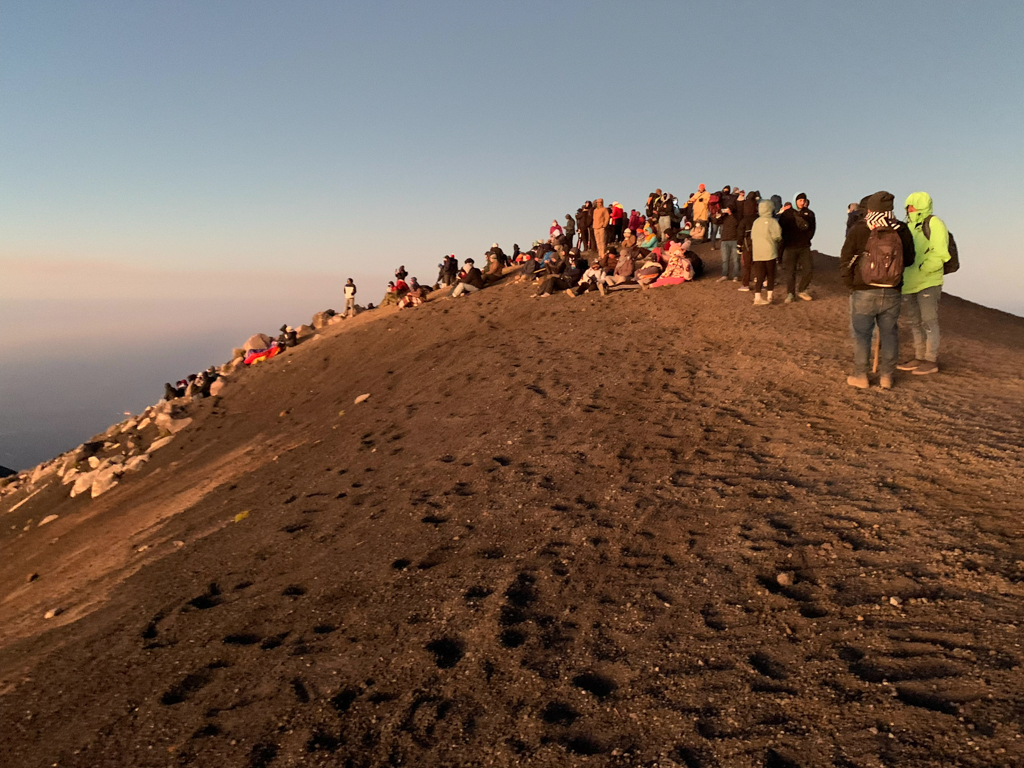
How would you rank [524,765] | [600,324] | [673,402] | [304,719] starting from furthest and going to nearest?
[600,324]
[673,402]
[304,719]
[524,765]

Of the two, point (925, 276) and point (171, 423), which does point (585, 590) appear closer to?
point (925, 276)

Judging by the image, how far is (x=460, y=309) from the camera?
1599 centimetres

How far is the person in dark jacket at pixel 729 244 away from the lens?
43.3 feet

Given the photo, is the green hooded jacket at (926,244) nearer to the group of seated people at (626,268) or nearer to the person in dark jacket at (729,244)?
the person in dark jacket at (729,244)

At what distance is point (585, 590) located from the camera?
4035mm

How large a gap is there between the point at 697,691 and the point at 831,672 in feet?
2.22

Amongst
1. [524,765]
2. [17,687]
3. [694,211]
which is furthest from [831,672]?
[694,211]

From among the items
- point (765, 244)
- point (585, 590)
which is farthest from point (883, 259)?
point (585, 590)

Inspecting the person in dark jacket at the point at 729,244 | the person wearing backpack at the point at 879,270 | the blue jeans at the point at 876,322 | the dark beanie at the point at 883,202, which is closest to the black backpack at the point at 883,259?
the person wearing backpack at the point at 879,270

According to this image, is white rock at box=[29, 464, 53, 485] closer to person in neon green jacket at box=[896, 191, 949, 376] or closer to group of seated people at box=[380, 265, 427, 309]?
group of seated people at box=[380, 265, 427, 309]

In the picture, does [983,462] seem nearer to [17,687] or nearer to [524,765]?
[524,765]

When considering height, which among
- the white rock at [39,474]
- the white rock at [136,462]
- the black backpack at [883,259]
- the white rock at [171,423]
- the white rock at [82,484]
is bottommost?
the white rock at [39,474]

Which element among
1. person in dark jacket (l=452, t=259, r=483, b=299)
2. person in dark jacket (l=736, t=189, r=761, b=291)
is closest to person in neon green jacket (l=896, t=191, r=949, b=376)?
person in dark jacket (l=736, t=189, r=761, b=291)

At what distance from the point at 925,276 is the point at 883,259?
150cm
